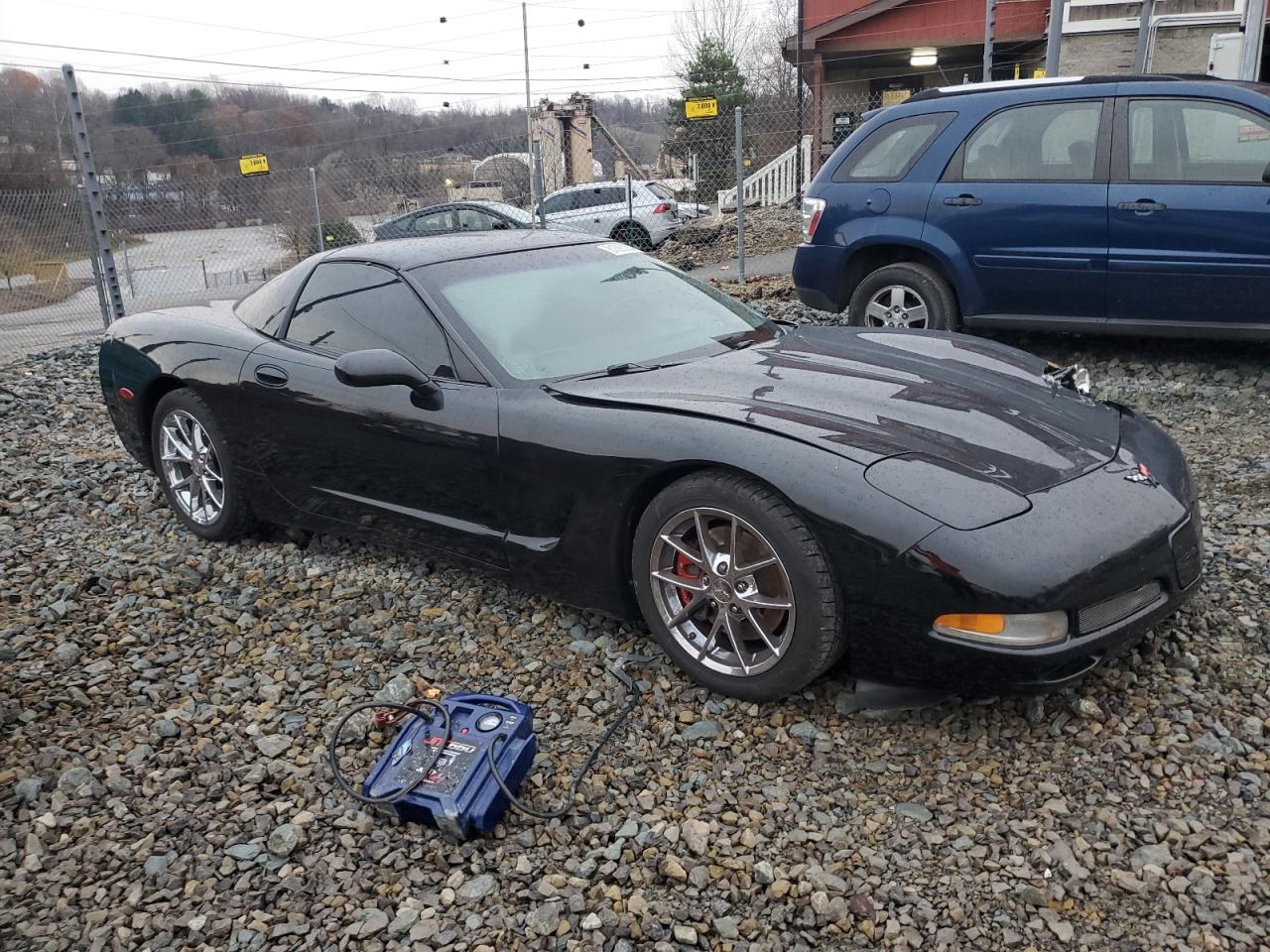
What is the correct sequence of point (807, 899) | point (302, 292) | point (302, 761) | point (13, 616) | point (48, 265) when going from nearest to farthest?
point (807, 899)
point (302, 761)
point (13, 616)
point (302, 292)
point (48, 265)

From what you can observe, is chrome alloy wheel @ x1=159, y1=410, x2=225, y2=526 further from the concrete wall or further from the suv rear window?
the concrete wall

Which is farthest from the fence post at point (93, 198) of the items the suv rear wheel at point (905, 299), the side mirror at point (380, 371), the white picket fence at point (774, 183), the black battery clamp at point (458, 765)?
the white picket fence at point (774, 183)

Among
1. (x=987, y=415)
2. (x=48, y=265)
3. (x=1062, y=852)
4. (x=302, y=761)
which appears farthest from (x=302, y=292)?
(x=48, y=265)

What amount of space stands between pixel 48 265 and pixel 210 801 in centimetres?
1555

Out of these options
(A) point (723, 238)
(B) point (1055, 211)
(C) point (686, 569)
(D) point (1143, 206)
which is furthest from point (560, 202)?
(C) point (686, 569)

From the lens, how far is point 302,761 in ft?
9.36

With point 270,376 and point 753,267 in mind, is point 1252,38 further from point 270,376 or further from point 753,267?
point 270,376

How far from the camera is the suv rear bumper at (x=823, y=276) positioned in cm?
672

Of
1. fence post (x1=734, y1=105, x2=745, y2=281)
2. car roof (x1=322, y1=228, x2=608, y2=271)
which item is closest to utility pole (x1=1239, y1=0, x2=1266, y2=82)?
fence post (x1=734, y1=105, x2=745, y2=281)

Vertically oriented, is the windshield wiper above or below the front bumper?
above

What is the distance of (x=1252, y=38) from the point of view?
1248cm

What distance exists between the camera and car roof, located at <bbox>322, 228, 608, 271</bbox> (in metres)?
3.88

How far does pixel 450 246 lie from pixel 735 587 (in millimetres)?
2006

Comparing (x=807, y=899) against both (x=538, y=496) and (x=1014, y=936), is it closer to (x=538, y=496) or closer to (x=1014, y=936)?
(x=1014, y=936)
